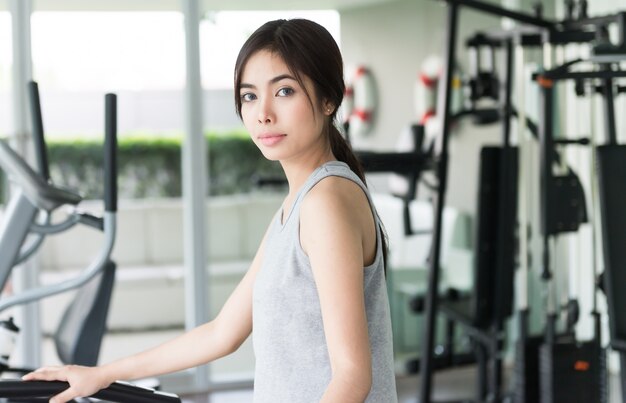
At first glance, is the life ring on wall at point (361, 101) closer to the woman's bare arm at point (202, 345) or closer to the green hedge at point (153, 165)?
the green hedge at point (153, 165)

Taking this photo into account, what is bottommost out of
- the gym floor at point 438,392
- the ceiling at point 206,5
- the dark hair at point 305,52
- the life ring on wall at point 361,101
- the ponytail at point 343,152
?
the gym floor at point 438,392

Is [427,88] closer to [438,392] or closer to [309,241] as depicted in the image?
[438,392]

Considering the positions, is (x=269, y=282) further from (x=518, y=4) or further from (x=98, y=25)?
(x=518, y=4)

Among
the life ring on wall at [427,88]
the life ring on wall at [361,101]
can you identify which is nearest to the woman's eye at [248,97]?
the life ring on wall at [361,101]

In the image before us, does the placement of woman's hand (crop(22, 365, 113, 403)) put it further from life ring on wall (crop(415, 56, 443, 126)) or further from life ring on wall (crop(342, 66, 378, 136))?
life ring on wall (crop(415, 56, 443, 126))

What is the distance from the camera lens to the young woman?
3.55 ft

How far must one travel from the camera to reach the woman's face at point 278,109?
1.17 m

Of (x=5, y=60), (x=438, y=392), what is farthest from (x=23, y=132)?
(x=438, y=392)

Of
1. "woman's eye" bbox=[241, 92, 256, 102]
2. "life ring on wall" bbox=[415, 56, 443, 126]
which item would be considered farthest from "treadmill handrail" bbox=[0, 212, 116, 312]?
"life ring on wall" bbox=[415, 56, 443, 126]

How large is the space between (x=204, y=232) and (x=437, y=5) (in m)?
1.68

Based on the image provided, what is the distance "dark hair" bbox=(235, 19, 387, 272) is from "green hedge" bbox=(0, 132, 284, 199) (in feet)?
11.3

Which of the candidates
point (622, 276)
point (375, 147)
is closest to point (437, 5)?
point (375, 147)

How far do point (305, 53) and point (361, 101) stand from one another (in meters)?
3.63

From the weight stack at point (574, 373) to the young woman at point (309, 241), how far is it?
2.43 m
